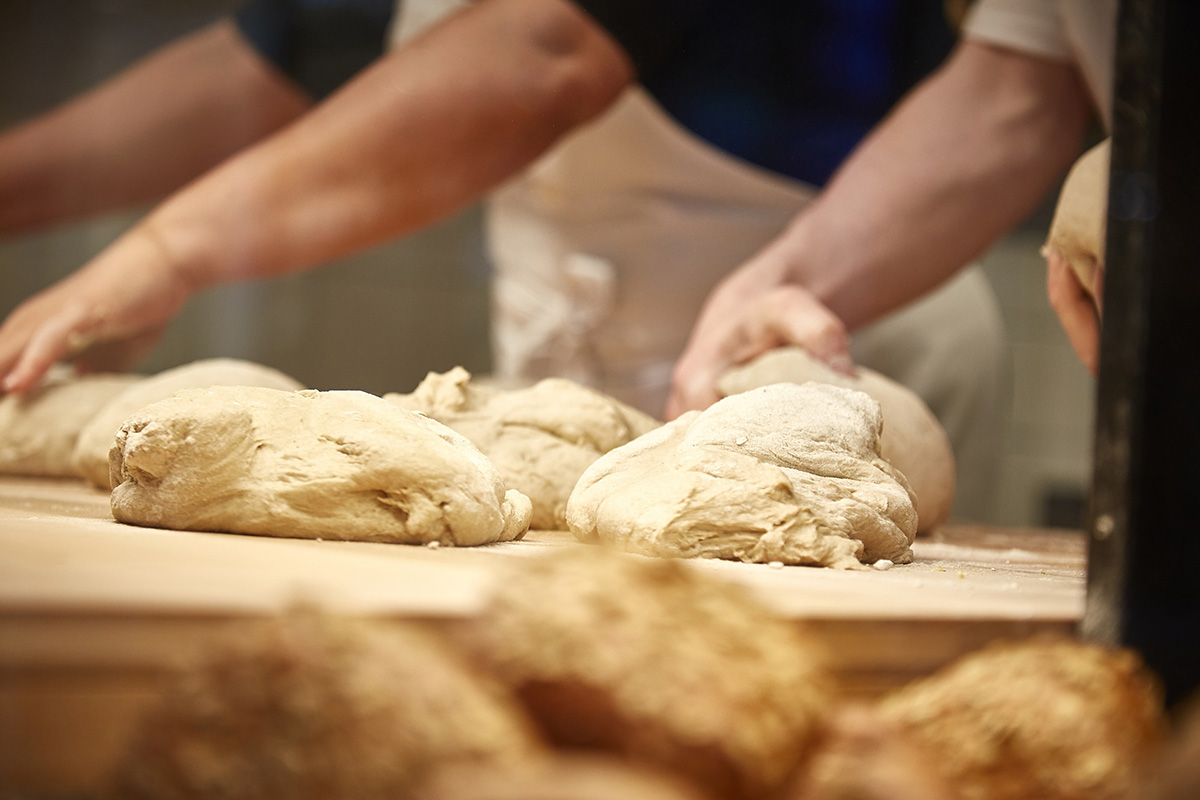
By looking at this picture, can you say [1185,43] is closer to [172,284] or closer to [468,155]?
[468,155]

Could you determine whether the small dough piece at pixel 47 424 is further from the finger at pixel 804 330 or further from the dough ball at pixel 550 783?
the dough ball at pixel 550 783

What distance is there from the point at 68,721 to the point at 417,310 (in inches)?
128

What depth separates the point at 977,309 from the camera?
3.19 meters

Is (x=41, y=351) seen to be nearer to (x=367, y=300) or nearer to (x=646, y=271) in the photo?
(x=646, y=271)

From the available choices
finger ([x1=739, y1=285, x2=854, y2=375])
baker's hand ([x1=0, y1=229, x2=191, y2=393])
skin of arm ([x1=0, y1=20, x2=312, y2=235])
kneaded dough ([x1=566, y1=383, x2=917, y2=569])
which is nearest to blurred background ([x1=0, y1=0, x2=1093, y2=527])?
skin of arm ([x1=0, y1=20, x2=312, y2=235])

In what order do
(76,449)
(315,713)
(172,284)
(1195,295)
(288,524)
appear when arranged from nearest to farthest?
1. (315,713)
2. (1195,295)
3. (288,524)
4. (76,449)
5. (172,284)

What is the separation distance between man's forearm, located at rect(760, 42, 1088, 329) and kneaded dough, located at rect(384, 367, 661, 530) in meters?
0.84

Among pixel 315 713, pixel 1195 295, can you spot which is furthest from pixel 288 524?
pixel 1195 295

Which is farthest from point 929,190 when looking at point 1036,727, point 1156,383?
point 1036,727

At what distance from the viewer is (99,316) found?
7.39 ft

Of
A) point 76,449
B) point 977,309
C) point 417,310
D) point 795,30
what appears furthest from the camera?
point 417,310

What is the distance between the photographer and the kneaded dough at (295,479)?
1.26 meters

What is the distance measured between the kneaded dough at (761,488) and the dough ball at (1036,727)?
1.47 ft

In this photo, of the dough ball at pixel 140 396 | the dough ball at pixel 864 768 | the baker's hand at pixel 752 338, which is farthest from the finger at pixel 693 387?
the dough ball at pixel 864 768
